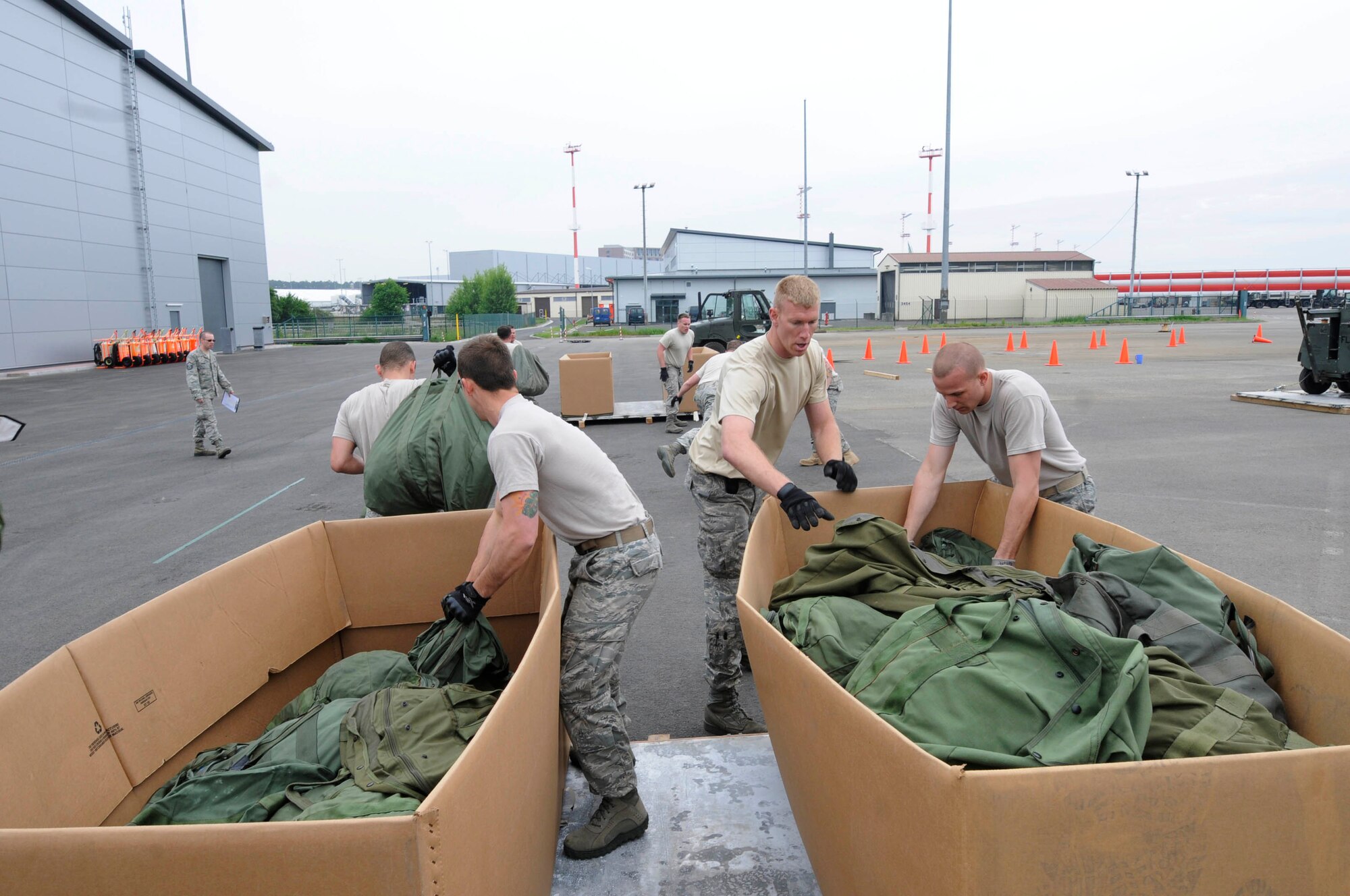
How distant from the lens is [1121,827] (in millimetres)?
1376

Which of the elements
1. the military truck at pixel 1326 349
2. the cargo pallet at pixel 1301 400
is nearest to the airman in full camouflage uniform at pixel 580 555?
the cargo pallet at pixel 1301 400

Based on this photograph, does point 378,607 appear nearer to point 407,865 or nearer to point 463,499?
point 463,499

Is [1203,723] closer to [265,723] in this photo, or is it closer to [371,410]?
[265,723]

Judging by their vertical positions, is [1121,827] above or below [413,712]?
above

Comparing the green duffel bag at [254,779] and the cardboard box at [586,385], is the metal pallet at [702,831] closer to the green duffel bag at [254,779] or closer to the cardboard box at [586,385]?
the green duffel bag at [254,779]

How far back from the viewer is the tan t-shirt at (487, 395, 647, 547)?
2.62m

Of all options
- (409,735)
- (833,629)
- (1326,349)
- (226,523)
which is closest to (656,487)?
(226,523)

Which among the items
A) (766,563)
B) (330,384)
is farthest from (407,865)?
(330,384)

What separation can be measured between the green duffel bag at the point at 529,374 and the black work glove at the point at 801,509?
442cm

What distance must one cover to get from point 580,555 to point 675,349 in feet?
31.3

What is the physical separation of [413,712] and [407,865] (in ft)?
3.16

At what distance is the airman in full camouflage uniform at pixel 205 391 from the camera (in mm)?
10961

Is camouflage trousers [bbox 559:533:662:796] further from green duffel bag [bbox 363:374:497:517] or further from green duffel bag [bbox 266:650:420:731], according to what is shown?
green duffel bag [bbox 363:374:497:517]

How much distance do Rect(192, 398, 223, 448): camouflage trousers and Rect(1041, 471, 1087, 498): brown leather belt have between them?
10.7 metres
